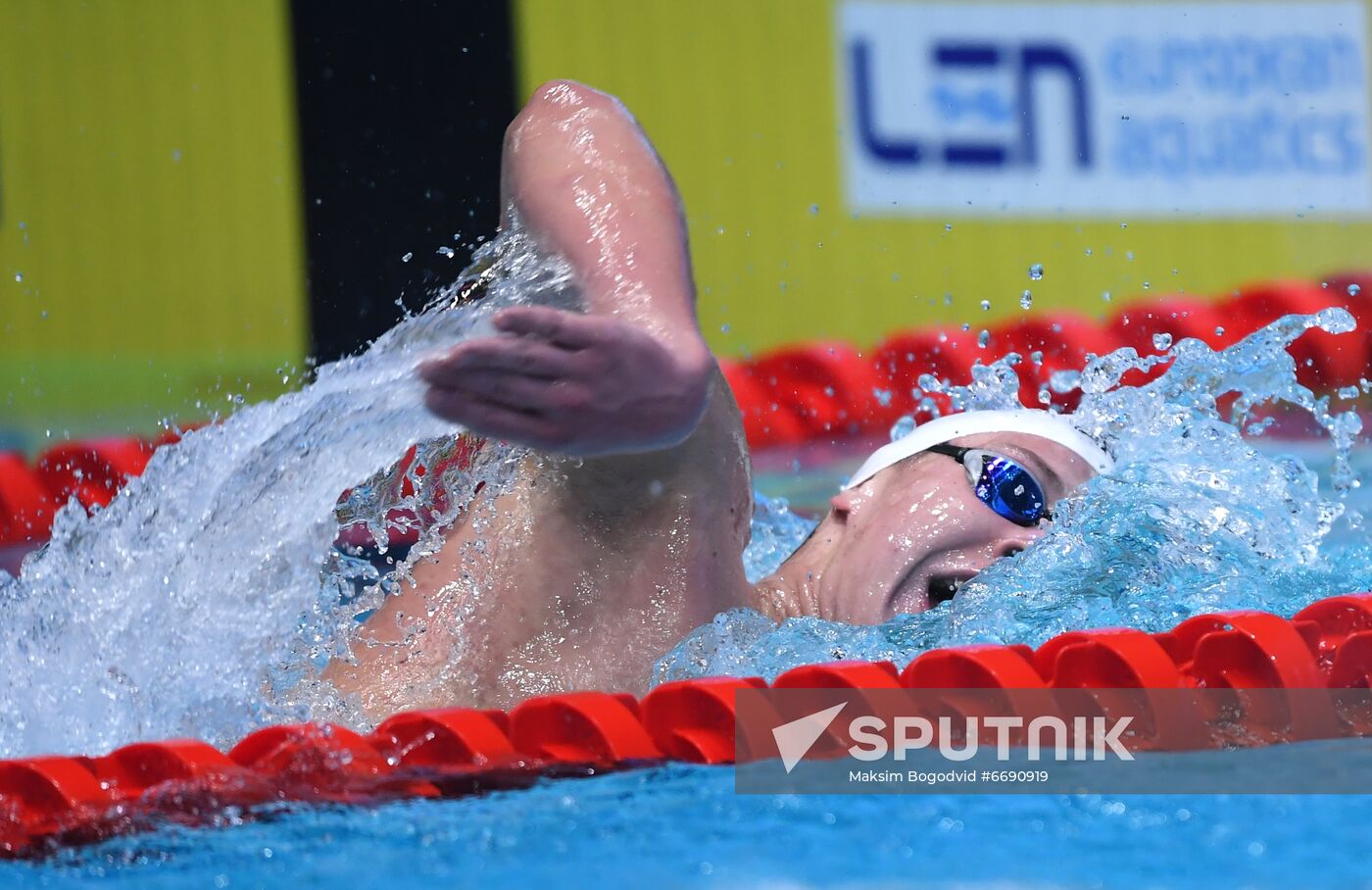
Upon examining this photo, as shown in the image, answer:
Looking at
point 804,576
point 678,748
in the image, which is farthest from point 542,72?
point 678,748

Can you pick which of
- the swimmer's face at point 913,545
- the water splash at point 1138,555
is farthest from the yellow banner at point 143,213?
the swimmer's face at point 913,545

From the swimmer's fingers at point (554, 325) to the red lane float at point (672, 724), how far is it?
1.48ft

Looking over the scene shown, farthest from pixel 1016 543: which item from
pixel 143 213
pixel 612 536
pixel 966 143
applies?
pixel 966 143

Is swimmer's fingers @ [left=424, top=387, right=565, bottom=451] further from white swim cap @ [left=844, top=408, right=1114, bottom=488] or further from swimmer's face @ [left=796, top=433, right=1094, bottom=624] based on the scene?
white swim cap @ [left=844, top=408, right=1114, bottom=488]

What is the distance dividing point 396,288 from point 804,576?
3.86 m

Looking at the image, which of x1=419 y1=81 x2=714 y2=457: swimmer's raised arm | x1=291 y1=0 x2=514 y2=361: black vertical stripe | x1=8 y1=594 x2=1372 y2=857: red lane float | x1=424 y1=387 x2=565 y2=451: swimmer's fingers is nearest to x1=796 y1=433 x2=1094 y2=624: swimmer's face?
x1=8 y1=594 x2=1372 y2=857: red lane float

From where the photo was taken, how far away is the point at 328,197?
5.74 m

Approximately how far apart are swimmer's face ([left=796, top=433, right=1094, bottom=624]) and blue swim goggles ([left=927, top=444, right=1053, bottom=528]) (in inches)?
0.5

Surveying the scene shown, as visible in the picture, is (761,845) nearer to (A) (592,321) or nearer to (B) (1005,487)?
(A) (592,321)

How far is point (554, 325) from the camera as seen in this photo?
140 centimetres

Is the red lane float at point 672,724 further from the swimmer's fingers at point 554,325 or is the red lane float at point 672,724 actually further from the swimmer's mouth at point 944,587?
the swimmer's fingers at point 554,325

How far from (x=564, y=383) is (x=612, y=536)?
0.47m

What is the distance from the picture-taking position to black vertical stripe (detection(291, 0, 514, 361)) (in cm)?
573

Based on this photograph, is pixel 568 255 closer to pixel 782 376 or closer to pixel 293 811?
pixel 293 811
